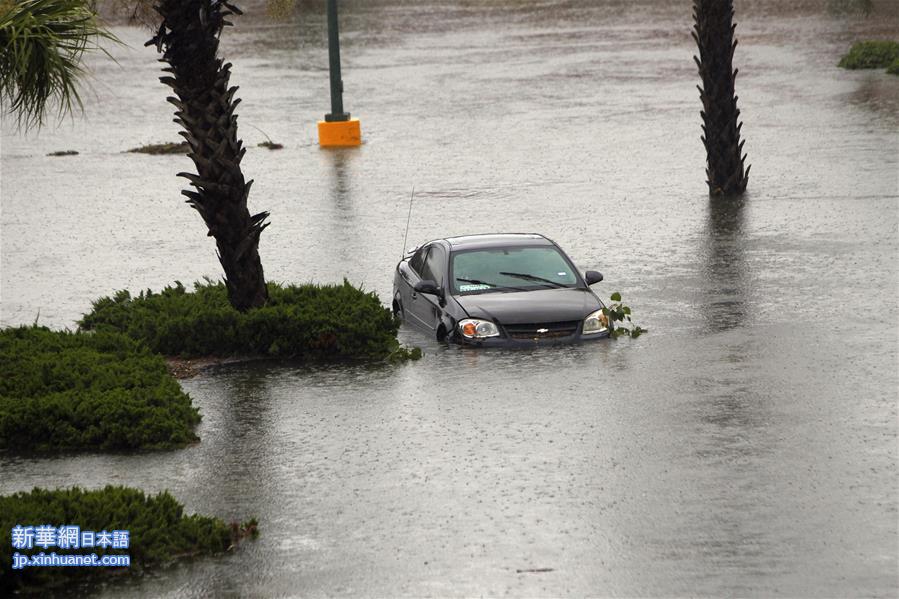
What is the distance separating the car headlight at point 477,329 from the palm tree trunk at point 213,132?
2.64 metres

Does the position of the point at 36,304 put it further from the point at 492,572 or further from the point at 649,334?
the point at 492,572

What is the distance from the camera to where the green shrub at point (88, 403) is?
46.8 feet

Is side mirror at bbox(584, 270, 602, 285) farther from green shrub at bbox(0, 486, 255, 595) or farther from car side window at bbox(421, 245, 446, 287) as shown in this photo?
green shrub at bbox(0, 486, 255, 595)

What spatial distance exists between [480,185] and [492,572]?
2281 cm

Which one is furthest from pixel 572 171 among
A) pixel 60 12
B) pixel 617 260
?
pixel 60 12

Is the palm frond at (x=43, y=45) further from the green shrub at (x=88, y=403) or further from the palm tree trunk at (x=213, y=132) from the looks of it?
the palm tree trunk at (x=213, y=132)

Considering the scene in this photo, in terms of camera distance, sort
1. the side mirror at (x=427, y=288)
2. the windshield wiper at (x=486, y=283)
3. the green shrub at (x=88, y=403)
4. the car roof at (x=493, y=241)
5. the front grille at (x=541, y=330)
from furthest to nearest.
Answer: the car roof at (x=493, y=241)
the windshield wiper at (x=486, y=283)
the side mirror at (x=427, y=288)
the front grille at (x=541, y=330)
the green shrub at (x=88, y=403)

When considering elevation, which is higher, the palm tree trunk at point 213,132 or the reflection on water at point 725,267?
the palm tree trunk at point 213,132

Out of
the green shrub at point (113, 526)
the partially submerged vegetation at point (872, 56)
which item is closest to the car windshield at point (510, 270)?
the green shrub at point (113, 526)

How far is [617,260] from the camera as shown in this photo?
24.3 metres

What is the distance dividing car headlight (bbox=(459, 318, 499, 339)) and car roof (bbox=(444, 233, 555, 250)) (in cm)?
166

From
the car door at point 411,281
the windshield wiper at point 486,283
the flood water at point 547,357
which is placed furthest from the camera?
the car door at point 411,281

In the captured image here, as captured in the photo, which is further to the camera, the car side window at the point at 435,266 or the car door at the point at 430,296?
the car side window at the point at 435,266

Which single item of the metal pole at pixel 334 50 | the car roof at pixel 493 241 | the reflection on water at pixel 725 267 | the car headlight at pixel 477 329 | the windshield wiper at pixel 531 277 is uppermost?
the metal pole at pixel 334 50
